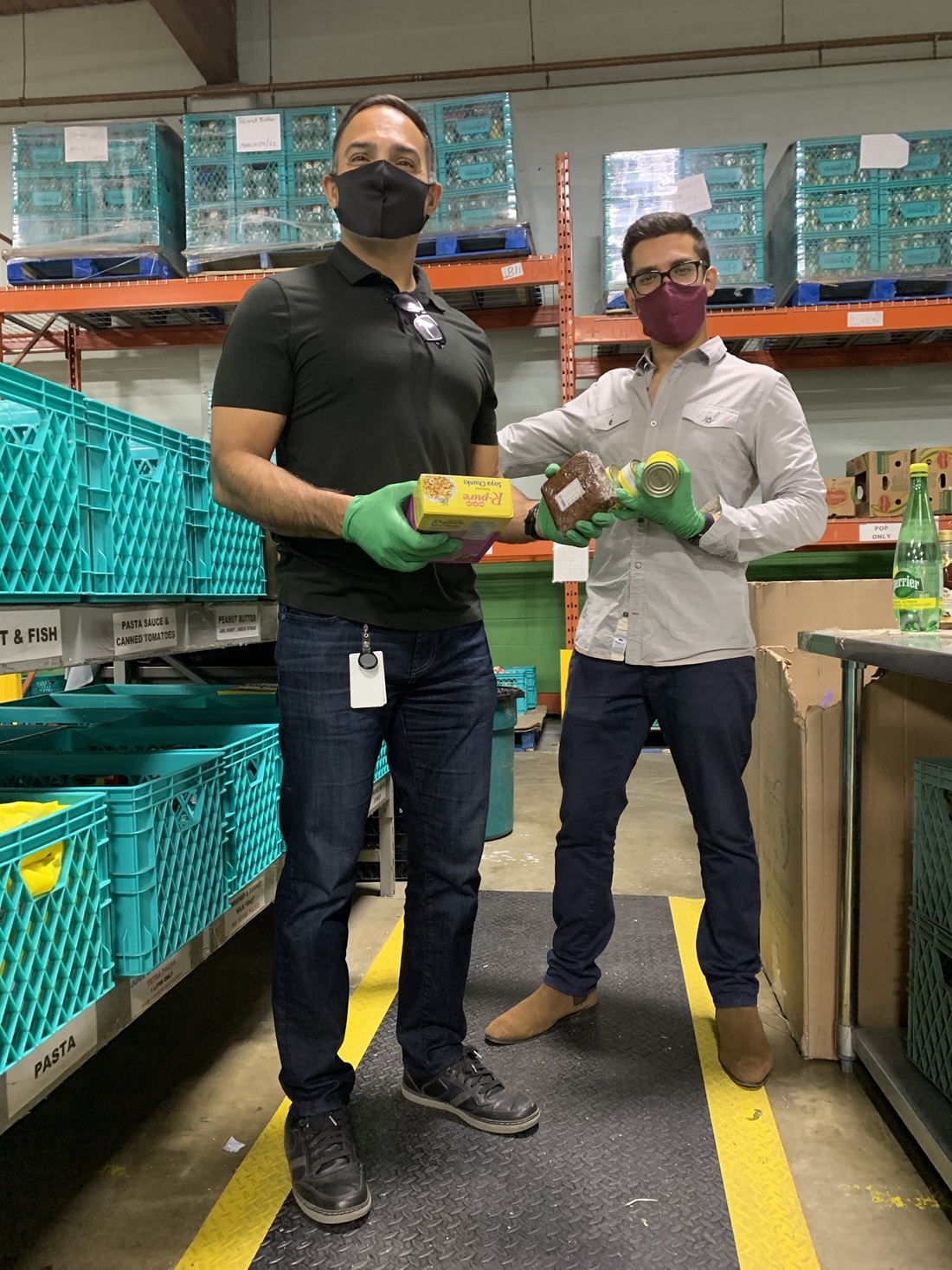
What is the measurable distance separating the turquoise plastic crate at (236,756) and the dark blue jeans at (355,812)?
38 cm

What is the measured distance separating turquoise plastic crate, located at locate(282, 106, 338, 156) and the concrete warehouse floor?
4.76m

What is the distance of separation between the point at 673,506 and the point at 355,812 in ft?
2.93

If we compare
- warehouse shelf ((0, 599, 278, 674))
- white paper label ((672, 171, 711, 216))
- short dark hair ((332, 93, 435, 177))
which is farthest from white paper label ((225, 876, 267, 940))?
white paper label ((672, 171, 711, 216))

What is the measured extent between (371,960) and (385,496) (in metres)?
1.75

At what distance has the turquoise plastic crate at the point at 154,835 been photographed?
147 centimetres

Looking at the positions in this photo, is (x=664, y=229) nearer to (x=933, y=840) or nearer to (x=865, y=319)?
(x=933, y=840)

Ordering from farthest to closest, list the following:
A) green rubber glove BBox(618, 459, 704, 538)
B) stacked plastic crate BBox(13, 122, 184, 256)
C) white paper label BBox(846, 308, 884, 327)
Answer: stacked plastic crate BBox(13, 122, 184, 256)
white paper label BBox(846, 308, 884, 327)
green rubber glove BBox(618, 459, 704, 538)

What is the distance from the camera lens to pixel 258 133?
513cm

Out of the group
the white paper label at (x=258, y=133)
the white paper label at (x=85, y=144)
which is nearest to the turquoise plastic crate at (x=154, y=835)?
the white paper label at (x=258, y=133)

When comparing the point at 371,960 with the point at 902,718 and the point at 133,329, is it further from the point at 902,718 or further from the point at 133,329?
the point at 133,329

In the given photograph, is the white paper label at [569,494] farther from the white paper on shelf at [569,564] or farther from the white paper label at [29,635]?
the white paper on shelf at [569,564]

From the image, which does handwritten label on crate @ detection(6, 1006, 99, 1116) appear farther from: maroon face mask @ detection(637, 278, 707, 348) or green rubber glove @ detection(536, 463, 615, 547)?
maroon face mask @ detection(637, 278, 707, 348)

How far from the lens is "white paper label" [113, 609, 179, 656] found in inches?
66.1

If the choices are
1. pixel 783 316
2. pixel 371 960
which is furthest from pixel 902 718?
pixel 783 316
